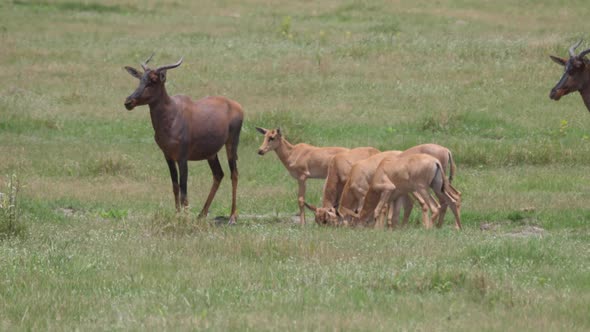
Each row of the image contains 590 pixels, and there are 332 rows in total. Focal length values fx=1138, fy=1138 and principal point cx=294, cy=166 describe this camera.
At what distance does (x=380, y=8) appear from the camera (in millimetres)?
40281

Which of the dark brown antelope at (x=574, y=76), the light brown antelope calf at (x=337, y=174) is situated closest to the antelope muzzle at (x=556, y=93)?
the dark brown antelope at (x=574, y=76)

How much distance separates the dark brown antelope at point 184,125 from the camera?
1474cm

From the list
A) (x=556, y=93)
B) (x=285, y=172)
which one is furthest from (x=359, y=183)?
(x=285, y=172)

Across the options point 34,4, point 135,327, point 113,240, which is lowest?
point 34,4

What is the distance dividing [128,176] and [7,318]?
9493mm

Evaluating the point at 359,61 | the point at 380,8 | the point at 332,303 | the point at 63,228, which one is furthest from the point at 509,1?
the point at 332,303

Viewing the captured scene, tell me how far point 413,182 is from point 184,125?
3.14 meters

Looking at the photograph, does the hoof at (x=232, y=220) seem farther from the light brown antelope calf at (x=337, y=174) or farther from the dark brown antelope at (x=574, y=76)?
the dark brown antelope at (x=574, y=76)

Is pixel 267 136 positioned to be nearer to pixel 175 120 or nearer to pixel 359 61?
pixel 175 120

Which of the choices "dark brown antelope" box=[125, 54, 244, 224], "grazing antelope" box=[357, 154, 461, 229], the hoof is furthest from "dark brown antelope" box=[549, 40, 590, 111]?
the hoof

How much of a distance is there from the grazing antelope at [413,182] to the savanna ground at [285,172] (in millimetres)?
677

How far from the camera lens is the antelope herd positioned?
14211 mm

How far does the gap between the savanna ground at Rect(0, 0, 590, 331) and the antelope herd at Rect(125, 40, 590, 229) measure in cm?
63

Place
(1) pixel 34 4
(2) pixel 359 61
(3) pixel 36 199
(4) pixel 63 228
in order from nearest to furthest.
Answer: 1. (4) pixel 63 228
2. (3) pixel 36 199
3. (2) pixel 359 61
4. (1) pixel 34 4
